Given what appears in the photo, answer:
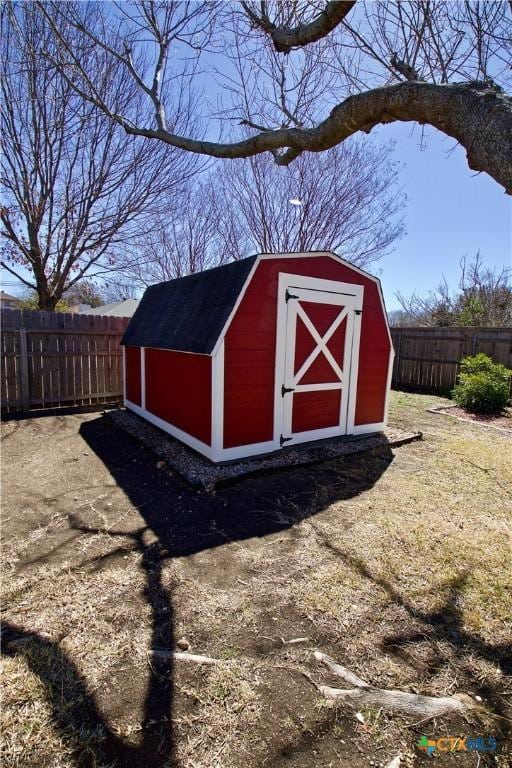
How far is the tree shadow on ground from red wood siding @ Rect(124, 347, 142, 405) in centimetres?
101

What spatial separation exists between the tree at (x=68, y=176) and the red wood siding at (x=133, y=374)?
11.8ft

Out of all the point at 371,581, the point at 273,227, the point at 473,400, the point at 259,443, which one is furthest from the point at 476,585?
the point at 273,227

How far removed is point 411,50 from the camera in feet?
11.3

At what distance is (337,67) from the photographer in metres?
4.13

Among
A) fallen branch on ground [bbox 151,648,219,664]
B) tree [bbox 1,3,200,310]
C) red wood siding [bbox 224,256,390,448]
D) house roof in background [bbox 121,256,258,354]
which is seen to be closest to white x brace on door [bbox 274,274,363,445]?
red wood siding [bbox 224,256,390,448]

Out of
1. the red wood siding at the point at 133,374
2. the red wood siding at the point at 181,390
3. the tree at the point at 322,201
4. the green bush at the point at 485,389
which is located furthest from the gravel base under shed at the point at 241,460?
the tree at the point at 322,201

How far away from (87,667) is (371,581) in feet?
5.80

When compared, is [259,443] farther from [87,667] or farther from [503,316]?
[503,316]

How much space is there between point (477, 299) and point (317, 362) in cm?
1177

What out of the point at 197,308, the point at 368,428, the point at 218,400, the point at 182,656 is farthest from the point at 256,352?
the point at 182,656

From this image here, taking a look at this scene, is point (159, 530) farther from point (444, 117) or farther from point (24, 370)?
point (24, 370)

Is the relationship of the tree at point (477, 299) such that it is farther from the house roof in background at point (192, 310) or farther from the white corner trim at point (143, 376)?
the white corner trim at point (143, 376)

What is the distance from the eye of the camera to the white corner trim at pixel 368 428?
5.86 metres

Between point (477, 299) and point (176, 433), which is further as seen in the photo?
point (477, 299)
